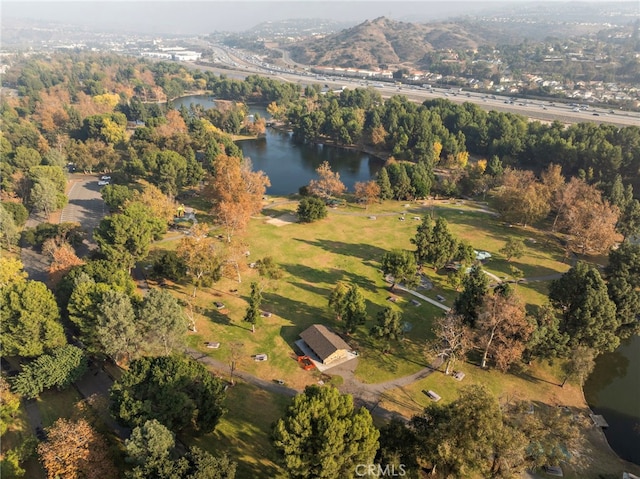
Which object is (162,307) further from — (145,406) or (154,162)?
(154,162)

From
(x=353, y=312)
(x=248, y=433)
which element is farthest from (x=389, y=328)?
(x=248, y=433)

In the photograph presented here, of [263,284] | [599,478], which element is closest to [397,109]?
[263,284]

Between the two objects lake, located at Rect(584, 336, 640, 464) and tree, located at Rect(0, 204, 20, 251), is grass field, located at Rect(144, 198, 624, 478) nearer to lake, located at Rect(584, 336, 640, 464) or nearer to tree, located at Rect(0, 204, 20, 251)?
lake, located at Rect(584, 336, 640, 464)

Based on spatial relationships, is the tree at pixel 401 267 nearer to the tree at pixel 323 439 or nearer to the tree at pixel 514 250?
the tree at pixel 514 250

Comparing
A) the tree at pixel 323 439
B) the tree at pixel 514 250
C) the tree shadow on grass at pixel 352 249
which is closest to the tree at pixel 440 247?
the tree at pixel 514 250

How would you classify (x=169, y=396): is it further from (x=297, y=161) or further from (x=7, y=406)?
(x=297, y=161)

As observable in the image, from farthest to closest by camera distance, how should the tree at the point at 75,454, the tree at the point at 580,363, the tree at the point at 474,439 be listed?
1. the tree at the point at 580,363
2. the tree at the point at 75,454
3. the tree at the point at 474,439
